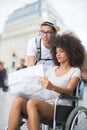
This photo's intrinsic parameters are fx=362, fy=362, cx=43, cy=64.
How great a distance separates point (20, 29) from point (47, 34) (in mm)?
3211

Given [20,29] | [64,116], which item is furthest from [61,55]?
[20,29]

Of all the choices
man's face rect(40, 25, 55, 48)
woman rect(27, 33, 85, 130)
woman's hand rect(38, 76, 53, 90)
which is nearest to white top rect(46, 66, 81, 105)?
woman rect(27, 33, 85, 130)

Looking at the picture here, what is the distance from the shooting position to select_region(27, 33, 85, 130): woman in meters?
2.12

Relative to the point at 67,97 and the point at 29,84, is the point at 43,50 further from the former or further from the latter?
the point at 67,97

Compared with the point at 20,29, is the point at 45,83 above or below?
below

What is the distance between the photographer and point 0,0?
544cm

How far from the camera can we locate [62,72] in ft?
7.59

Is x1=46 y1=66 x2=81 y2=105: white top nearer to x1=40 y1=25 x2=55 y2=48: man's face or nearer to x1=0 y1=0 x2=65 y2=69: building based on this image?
x1=40 y1=25 x2=55 y2=48: man's face

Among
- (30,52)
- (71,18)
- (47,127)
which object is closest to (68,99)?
(47,127)

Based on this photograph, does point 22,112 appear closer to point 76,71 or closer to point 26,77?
point 26,77

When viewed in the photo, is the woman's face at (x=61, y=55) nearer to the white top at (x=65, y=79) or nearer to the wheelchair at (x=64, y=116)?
the white top at (x=65, y=79)

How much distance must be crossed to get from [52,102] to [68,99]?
0.39 ft

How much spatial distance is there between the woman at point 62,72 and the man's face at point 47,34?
0.22ft

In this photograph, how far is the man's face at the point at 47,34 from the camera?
94.1 inches
